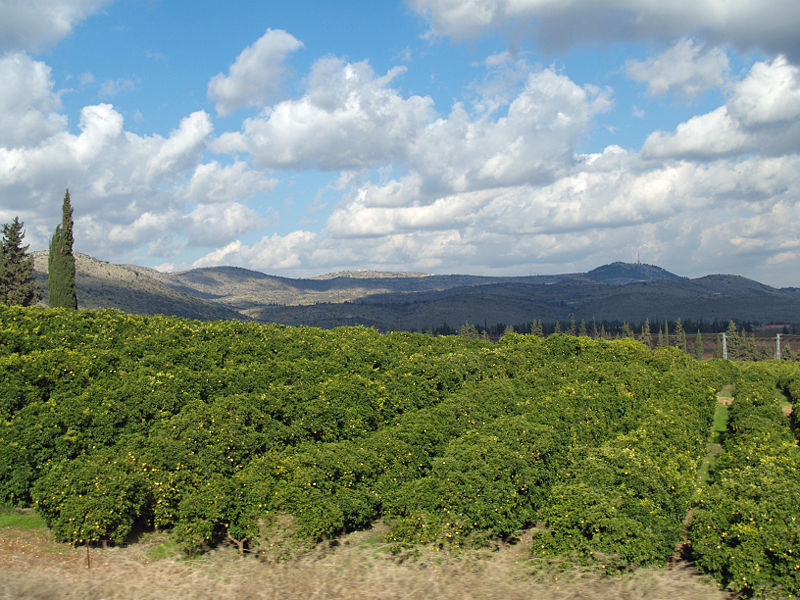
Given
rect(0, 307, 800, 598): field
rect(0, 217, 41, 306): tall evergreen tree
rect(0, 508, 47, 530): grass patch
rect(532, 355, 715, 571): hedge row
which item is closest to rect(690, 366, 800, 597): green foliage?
rect(0, 307, 800, 598): field

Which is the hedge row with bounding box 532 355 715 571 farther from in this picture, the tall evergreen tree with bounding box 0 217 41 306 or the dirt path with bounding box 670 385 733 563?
the tall evergreen tree with bounding box 0 217 41 306

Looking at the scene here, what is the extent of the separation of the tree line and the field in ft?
71.0

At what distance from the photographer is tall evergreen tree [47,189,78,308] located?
48.7 metres

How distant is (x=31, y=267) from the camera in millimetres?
59719

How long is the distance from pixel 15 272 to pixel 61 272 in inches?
535

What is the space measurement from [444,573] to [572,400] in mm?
13882

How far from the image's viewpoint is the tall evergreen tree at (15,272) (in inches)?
2231

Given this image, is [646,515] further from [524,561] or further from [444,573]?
[444,573]

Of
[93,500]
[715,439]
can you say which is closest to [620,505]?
[93,500]

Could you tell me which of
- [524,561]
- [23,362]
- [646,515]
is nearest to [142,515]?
[23,362]

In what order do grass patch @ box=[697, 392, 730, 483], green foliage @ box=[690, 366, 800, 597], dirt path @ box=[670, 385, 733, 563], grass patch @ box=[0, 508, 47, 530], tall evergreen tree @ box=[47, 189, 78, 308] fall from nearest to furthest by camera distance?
green foliage @ box=[690, 366, 800, 597] → dirt path @ box=[670, 385, 733, 563] → grass patch @ box=[0, 508, 47, 530] → grass patch @ box=[697, 392, 730, 483] → tall evergreen tree @ box=[47, 189, 78, 308]

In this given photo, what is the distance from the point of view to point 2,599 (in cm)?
1321

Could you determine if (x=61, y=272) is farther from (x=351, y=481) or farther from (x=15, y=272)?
(x=351, y=481)

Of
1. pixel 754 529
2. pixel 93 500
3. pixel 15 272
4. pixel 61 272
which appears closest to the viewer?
pixel 754 529
